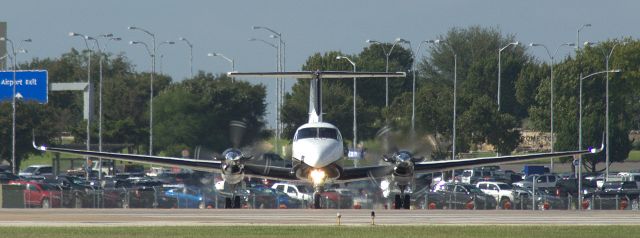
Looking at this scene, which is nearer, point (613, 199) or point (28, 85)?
point (613, 199)

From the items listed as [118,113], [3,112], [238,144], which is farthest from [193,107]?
[238,144]

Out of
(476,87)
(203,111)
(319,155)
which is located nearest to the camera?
(319,155)

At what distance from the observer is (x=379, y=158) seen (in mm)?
61469

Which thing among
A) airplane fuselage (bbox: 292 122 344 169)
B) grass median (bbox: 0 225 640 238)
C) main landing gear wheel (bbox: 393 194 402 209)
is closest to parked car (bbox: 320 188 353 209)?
main landing gear wheel (bbox: 393 194 402 209)

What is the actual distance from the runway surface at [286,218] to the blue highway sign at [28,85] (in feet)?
168

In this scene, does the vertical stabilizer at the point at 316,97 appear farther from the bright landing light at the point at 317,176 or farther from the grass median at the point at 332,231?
the grass median at the point at 332,231

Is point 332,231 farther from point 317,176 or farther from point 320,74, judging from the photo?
point 320,74

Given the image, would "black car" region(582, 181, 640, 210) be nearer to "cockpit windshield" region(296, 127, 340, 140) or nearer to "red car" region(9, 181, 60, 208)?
"cockpit windshield" region(296, 127, 340, 140)

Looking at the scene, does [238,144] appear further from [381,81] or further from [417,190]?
[381,81]

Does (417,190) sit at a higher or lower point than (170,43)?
lower

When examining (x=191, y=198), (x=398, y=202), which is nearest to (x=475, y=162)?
(x=398, y=202)

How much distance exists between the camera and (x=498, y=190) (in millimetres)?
79312

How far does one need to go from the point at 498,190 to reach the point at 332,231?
3944 cm

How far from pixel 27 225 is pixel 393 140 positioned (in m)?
21.7
